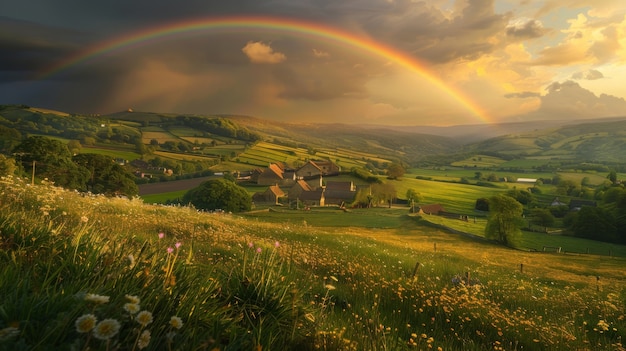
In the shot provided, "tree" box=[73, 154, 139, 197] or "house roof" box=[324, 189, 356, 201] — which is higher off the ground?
"tree" box=[73, 154, 139, 197]

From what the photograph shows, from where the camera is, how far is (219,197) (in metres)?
82.7

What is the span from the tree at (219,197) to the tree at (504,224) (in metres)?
51.5

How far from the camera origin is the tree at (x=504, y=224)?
71.8 metres

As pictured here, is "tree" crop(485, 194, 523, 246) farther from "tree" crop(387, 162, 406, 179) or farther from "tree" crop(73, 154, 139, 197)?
"tree" crop(73, 154, 139, 197)

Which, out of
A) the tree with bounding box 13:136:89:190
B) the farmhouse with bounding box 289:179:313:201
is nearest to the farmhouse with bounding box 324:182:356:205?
the farmhouse with bounding box 289:179:313:201

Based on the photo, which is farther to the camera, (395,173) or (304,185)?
(395,173)

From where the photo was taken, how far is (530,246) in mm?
73812

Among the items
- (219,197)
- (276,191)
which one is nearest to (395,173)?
(276,191)

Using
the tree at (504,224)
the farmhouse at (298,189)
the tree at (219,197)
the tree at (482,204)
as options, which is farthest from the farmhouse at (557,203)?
the tree at (219,197)

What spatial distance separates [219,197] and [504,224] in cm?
5945

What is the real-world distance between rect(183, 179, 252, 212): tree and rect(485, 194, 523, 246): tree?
169 ft

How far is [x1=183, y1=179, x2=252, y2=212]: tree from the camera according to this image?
Answer: 8250 centimetres

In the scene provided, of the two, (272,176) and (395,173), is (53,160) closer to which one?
(272,176)

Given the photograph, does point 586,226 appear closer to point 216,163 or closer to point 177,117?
point 216,163
